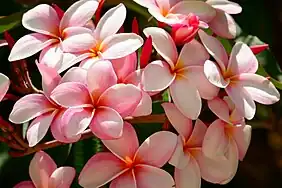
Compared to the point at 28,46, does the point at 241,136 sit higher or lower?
lower

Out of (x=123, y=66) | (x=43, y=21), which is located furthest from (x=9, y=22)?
(x=123, y=66)

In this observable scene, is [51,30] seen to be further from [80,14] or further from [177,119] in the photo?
[177,119]

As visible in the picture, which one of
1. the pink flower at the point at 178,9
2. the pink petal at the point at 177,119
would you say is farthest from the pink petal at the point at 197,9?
the pink petal at the point at 177,119

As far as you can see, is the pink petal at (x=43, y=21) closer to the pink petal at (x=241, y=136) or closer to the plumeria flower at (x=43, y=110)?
the plumeria flower at (x=43, y=110)

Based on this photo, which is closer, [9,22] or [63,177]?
[63,177]

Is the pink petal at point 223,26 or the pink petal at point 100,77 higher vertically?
the pink petal at point 100,77

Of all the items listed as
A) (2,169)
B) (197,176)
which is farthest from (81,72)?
(2,169)

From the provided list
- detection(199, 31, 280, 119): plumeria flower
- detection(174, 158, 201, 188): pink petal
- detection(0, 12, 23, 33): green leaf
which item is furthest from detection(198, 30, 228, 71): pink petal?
detection(0, 12, 23, 33): green leaf
